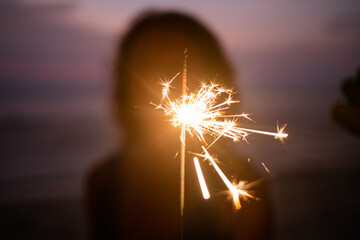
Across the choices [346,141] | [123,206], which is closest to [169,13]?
[123,206]

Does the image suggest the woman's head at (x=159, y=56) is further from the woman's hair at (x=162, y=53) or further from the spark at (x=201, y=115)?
the spark at (x=201, y=115)

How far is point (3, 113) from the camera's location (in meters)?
16.8

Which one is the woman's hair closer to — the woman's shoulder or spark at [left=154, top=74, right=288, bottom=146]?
spark at [left=154, top=74, right=288, bottom=146]

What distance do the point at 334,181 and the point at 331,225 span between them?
6.66 ft

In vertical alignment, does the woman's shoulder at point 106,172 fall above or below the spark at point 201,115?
below

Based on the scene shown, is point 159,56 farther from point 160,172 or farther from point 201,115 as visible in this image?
point 160,172

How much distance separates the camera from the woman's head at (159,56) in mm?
1451

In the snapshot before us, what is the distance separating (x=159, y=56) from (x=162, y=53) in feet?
0.09

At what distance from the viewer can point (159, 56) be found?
4.87 feet

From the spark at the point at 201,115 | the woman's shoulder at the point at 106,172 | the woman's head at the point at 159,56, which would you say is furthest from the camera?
the woman's shoulder at the point at 106,172

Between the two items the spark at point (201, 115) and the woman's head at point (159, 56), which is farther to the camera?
the woman's head at point (159, 56)

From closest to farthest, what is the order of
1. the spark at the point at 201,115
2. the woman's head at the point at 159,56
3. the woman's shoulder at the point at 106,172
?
the spark at the point at 201,115 → the woman's head at the point at 159,56 → the woman's shoulder at the point at 106,172

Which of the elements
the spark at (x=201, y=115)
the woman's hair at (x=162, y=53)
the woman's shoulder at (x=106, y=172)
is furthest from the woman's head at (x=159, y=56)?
the woman's shoulder at (x=106, y=172)

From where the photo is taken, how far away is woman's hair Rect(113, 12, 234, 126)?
146 centimetres
